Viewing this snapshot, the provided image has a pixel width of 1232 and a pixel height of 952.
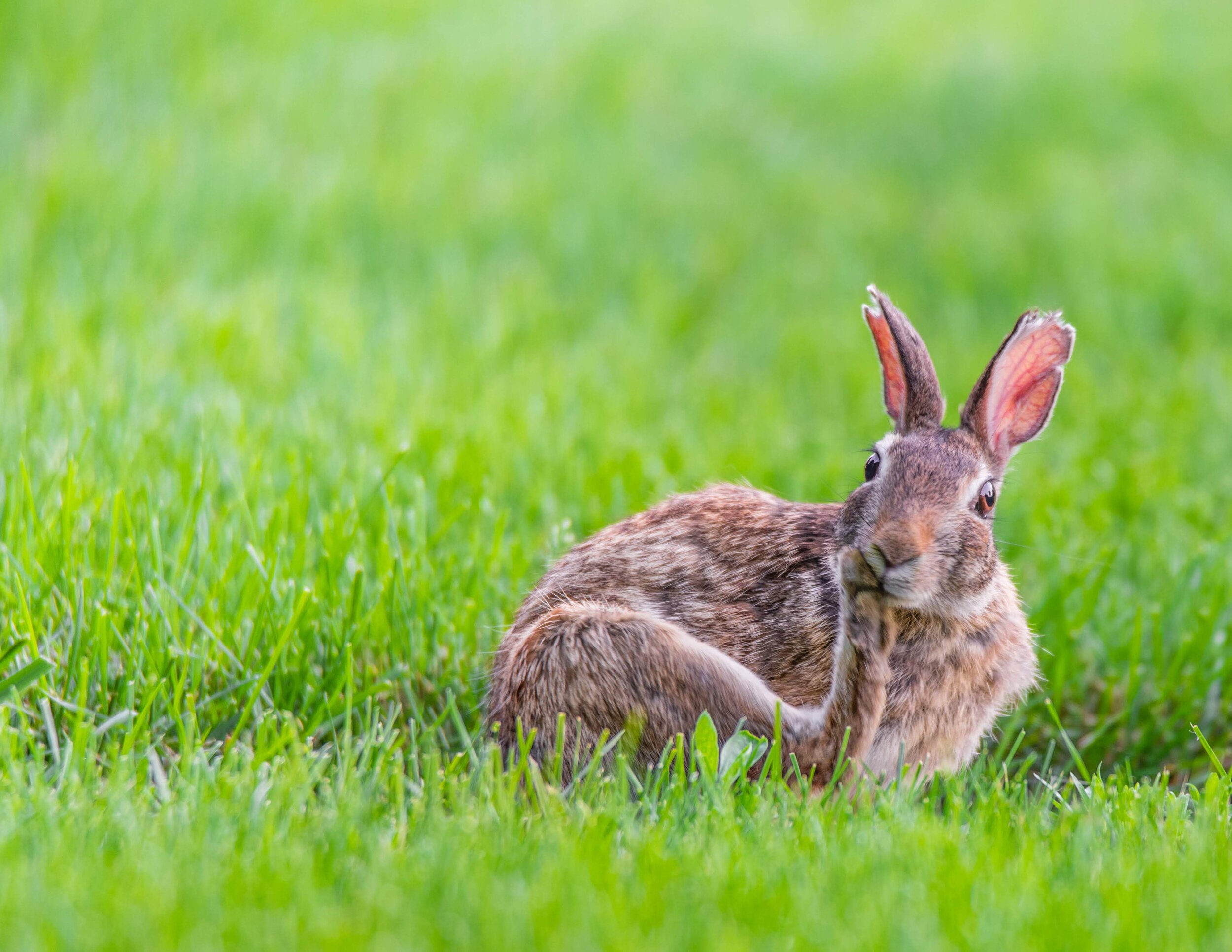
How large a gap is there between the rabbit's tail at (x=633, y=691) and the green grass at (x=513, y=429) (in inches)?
7.9

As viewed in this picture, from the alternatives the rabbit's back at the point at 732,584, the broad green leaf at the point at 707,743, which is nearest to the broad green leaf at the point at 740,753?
the broad green leaf at the point at 707,743

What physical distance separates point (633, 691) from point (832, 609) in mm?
612

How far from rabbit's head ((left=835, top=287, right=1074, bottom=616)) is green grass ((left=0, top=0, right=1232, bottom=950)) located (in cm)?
53

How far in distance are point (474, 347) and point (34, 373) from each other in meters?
2.21

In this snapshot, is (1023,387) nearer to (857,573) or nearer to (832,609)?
(832,609)

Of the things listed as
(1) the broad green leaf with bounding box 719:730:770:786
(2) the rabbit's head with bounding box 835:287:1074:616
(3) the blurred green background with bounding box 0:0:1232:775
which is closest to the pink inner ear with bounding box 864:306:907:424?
(2) the rabbit's head with bounding box 835:287:1074:616

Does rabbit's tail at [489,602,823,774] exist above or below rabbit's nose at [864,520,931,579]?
below

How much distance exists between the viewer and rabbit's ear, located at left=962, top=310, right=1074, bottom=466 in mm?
Result: 3607

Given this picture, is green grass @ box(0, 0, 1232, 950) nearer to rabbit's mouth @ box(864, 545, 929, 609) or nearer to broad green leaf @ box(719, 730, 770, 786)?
broad green leaf @ box(719, 730, 770, 786)

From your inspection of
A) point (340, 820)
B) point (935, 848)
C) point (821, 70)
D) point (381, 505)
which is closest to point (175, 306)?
point (381, 505)

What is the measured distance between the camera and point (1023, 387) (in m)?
3.73

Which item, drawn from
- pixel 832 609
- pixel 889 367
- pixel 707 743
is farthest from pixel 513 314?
pixel 707 743

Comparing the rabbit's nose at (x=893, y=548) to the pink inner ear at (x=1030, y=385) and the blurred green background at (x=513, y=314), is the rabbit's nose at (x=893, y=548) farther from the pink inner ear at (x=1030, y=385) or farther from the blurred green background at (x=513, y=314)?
the blurred green background at (x=513, y=314)

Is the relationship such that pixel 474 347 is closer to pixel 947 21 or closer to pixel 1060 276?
pixel 1060 276
